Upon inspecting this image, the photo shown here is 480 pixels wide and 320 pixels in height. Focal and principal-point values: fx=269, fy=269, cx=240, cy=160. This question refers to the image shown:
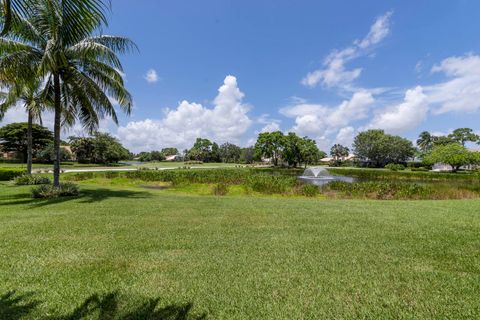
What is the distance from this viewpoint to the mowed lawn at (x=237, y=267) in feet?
10.5

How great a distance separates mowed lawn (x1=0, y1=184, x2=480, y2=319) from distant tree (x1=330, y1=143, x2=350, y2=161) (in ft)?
373

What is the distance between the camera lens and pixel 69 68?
475 inches

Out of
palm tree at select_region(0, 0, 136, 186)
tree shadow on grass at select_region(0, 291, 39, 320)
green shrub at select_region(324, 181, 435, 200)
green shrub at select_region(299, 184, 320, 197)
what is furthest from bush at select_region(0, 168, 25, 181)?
green shrub at select_region(324, 181, 435, 200)

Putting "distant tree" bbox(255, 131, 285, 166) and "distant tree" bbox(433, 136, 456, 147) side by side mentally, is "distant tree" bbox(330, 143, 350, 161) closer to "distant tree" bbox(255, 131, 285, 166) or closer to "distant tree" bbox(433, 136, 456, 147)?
"distant tree" bbox(433, 136, 456, 147)

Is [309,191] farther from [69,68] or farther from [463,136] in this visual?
[463,136]

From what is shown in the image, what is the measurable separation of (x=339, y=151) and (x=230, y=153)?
47.1 m

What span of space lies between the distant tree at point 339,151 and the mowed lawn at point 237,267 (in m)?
114

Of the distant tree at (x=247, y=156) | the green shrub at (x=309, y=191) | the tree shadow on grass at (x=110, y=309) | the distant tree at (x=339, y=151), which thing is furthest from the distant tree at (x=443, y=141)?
the tree shadow on grass at (x=110, y=309)

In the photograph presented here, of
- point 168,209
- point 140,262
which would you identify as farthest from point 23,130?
point 140,262

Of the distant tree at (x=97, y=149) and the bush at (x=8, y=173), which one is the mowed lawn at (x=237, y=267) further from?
the distant tree at (x=97, y=149)

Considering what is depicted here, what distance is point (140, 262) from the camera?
4484 mm

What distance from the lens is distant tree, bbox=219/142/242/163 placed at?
376 feet

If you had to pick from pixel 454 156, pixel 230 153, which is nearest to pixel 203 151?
pixel 230 153

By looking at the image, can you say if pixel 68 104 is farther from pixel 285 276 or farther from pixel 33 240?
pixel 285 276
